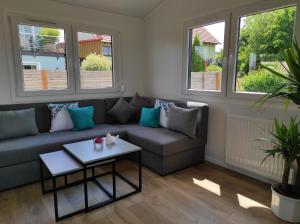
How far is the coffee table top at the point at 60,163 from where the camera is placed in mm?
1874

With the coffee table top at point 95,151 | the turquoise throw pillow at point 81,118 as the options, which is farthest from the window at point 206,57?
the turquoise throw pillow at point 81,118

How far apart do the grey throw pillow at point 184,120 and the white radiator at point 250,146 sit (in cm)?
45

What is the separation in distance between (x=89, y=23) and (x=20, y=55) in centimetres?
119

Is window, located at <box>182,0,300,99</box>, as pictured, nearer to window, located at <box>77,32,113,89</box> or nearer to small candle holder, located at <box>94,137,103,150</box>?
window, located at <box>77,32,113,89</box>

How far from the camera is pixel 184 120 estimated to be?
2.90 m

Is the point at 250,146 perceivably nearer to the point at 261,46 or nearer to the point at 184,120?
the point at 184,120

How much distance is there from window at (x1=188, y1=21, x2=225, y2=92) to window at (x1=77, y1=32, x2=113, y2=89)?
149cm

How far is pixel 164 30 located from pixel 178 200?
2.80 metres

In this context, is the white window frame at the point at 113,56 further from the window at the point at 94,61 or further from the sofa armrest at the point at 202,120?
the sofa armrest at the point at 202,120

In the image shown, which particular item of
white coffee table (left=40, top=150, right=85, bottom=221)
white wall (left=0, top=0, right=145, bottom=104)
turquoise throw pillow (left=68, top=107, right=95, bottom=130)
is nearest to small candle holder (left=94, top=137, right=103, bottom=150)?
white coffee table (left=40, top=150, right=85, bottom=221)

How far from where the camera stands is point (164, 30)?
3713 mm

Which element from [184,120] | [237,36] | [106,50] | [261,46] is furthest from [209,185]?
[106,50]

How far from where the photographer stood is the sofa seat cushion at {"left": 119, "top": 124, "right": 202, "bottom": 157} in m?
2.64

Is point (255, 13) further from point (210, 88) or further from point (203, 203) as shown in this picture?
point (203, 203)
